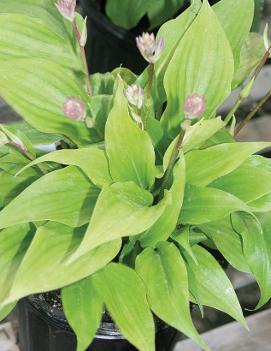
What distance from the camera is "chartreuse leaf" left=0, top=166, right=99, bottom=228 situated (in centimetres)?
61

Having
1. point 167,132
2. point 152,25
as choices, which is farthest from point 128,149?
point 152,25

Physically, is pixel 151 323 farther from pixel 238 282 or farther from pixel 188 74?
pixel 238 282

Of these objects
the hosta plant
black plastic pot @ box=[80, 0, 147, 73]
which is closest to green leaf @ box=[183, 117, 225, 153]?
the hosta plant

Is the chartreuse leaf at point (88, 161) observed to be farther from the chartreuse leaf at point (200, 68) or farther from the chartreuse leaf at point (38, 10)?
the chartreuse leaf at point (38, 10)

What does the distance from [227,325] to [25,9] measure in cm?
58

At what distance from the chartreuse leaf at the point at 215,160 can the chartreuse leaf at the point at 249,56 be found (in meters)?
0.17

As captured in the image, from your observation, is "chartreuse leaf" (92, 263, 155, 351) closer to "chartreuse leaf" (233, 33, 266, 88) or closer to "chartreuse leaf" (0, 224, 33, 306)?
"chartreuse leaf" (0, 224, 33, 306)

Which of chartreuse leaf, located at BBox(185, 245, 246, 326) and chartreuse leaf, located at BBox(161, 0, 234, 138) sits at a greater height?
chartreuse leaf, located at BBox(161, 0, 234, 138)

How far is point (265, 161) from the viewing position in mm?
703

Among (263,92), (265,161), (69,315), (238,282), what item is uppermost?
(265,161)

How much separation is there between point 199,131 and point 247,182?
0.09 metres

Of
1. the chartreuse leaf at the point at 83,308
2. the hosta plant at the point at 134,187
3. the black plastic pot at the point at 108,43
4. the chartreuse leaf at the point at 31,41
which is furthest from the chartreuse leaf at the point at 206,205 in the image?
the black plastic pot at the point at 108,43

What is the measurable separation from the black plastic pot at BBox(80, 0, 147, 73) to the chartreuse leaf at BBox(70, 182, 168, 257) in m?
0.64

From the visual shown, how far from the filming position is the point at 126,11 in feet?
3.99
